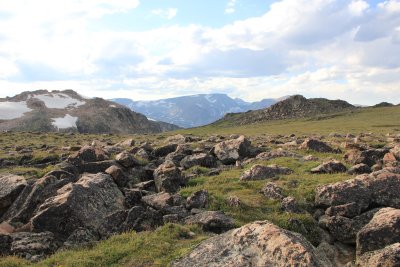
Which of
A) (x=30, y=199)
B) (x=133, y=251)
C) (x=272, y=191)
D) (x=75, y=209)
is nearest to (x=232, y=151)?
(x=272, y=191)

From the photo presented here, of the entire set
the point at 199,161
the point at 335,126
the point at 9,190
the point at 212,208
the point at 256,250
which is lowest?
A: the point at 335,126

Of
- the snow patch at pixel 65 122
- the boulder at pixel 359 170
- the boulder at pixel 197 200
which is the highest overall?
the boulder at pixel 359 170

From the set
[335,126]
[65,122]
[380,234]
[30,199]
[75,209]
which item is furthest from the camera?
[65,122]

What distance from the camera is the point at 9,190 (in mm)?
24734

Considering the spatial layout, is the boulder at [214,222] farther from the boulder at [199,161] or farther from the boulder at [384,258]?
the boulder at [199,161]

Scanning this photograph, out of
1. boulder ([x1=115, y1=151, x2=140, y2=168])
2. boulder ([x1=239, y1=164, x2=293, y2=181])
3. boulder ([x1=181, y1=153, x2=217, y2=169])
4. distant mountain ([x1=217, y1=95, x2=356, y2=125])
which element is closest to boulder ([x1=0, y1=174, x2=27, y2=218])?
boulder ([x1=115, y1=151, x2=140, y2=168])

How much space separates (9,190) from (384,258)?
2060cm

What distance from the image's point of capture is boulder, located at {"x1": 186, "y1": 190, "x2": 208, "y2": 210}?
23203mm

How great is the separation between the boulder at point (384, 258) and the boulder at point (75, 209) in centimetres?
1243

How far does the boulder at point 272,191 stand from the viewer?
2388 centimetres

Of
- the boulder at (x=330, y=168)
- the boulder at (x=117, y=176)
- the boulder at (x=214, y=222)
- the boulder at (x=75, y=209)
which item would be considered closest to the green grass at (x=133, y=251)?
the boulder at (x=214, y=222)

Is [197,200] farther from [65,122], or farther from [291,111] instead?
[291,111]

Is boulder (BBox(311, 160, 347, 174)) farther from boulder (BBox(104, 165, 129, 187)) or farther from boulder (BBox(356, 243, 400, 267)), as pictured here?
boulder (BBox(356, 243, 400, 267))

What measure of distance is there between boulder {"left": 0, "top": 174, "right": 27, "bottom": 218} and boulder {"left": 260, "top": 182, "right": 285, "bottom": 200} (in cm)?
1465
